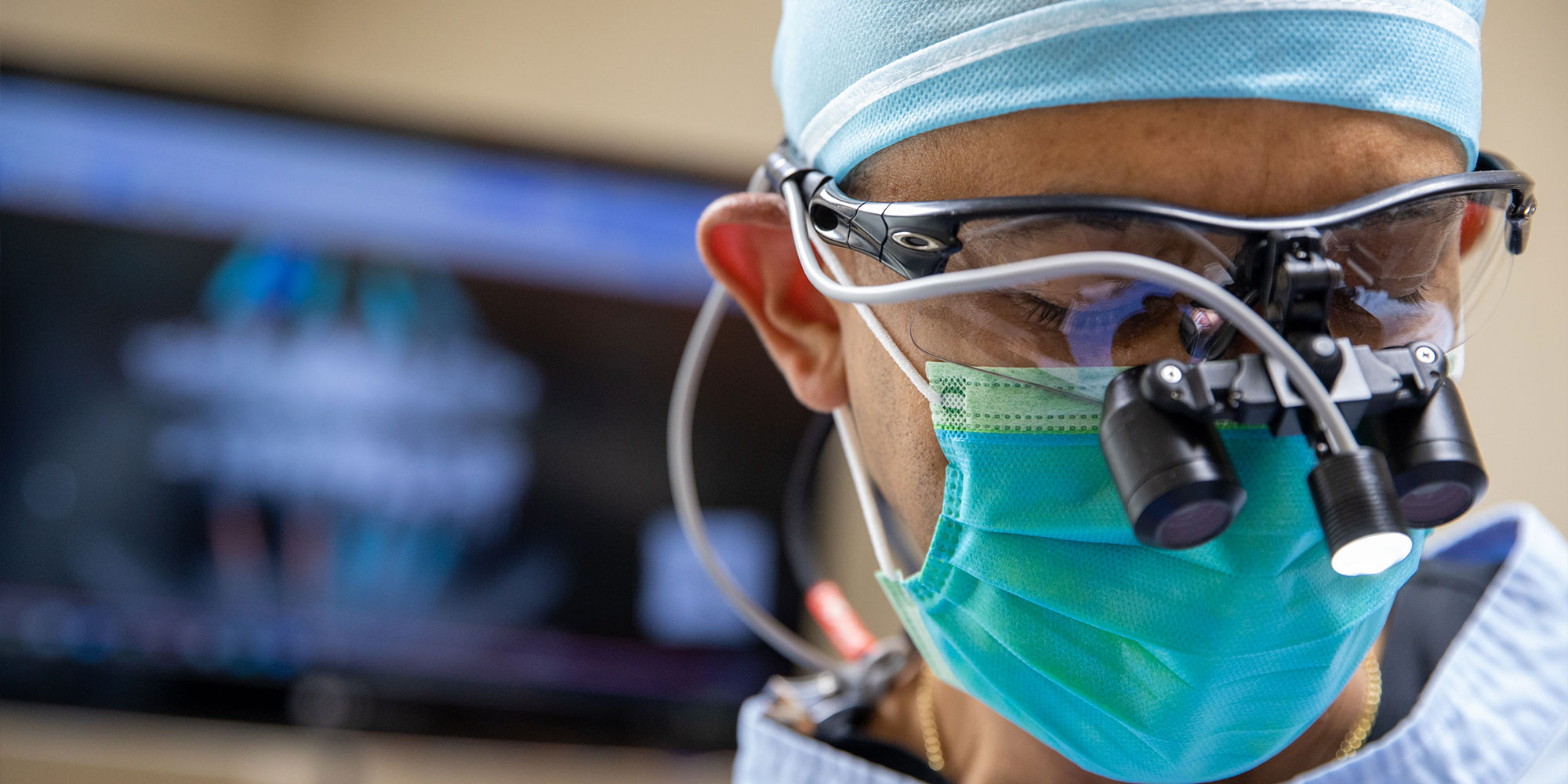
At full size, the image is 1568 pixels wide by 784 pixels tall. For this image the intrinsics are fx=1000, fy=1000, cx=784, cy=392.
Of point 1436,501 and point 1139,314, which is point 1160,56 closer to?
point 1139,314

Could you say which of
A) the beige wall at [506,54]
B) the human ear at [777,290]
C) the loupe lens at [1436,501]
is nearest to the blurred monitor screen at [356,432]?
the beige wall at [506,54]

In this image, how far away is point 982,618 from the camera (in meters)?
0.72

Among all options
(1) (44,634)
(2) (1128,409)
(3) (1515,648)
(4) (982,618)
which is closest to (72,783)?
(1) (44,634)

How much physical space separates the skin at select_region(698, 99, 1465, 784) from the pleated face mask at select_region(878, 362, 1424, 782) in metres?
0.06

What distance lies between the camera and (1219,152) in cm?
61

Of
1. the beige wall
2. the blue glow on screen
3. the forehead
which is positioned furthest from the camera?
the beige wall

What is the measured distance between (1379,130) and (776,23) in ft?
5.18

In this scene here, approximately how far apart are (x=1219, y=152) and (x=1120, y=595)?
0.29m

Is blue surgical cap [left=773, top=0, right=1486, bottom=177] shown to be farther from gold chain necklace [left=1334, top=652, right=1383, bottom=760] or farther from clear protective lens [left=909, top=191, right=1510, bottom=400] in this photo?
gold chain necklace [left=1334, top=652, right=1383, bottom=760]

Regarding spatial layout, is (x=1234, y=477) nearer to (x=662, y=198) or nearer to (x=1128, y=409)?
(x=1128, y=409)

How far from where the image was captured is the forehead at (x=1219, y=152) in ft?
1.98

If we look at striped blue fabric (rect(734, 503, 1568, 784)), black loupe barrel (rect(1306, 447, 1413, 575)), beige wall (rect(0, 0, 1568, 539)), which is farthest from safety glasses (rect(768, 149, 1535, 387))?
beige wall (rect(0, 0, 1568, 539))

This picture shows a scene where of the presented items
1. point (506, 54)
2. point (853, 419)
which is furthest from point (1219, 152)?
point (506, 54)

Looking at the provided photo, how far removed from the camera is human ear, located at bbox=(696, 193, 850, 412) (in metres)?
0.90
